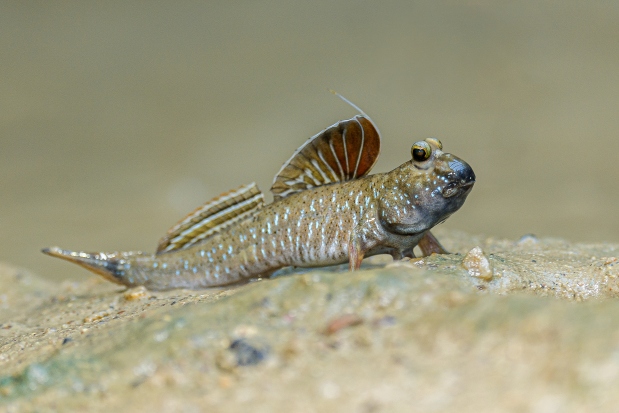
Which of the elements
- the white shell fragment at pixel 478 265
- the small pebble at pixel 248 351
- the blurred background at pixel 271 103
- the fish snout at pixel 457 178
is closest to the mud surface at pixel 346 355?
the small pebble at pixel 248 351

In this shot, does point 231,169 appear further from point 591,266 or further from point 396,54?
point 591,266

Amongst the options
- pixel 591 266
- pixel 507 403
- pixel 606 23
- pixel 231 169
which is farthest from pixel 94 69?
pixel 507 403

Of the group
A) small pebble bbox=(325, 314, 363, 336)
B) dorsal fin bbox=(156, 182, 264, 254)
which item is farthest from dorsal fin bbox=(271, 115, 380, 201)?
small pebble bbox=(325, 314, 363, 336)

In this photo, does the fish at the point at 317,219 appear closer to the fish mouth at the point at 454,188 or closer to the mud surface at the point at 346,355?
the fish mouth at the point at 454,188

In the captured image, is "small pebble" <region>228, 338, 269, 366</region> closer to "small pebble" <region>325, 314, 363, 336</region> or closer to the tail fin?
"small pebble" <region>325, 314, 363, 336</region>

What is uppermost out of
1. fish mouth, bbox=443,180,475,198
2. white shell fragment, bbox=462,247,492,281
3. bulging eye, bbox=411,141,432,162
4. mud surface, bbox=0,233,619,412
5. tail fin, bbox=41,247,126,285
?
bulging eye, bbox=411,141,432,162

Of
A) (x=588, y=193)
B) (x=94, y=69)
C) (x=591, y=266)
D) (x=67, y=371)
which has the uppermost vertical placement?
(x=94, y=69)

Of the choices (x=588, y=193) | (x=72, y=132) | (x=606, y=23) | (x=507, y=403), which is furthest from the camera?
(x=606, y=23)

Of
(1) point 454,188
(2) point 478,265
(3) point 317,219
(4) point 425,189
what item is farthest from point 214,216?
(2) point 478,265
